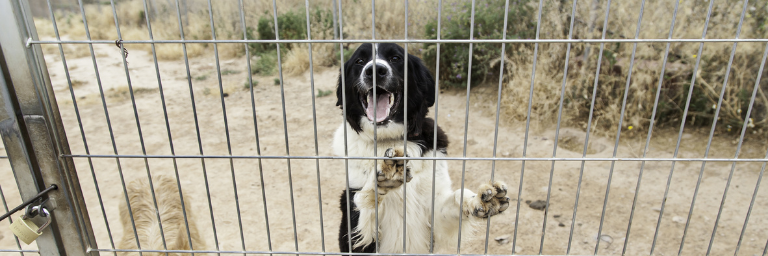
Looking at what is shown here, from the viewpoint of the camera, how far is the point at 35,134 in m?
1.56

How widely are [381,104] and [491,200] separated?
2.58 feet

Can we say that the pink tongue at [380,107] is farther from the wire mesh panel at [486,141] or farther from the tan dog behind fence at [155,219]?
the tan dog behind fence at [155,219]

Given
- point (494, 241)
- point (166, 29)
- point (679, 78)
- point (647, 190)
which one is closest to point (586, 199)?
point (647, 190)

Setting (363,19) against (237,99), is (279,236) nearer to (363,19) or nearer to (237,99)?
(237,99)

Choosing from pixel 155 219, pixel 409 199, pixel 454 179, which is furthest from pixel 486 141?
pixel 155 219

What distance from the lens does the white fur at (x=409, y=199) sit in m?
2.21

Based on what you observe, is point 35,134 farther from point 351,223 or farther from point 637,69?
point 637,69

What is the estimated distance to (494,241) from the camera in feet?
9.87

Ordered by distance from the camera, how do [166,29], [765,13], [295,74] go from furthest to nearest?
1. [166,29]
2. [295,74]
3. [765,13]

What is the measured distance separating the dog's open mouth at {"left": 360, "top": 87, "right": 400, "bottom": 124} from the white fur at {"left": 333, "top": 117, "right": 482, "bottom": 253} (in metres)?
0.06

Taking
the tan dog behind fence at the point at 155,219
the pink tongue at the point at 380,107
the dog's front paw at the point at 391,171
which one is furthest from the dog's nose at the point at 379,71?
the tan dog behind fence at the point at 155,219

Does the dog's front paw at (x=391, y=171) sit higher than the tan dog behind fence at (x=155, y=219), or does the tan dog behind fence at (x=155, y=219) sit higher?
the dog's front paw at (x=391, y=171)

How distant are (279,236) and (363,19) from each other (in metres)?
5.23

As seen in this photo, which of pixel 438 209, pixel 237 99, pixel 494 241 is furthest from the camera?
A: pixel 237 99
